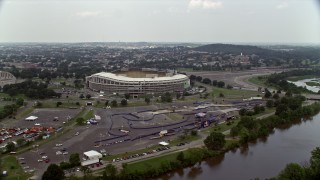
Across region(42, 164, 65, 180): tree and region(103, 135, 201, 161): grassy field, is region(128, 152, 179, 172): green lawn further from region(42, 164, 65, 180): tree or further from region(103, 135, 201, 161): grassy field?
region(42, 164, 65, 180): tree

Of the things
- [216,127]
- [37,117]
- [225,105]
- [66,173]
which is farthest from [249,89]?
[66,173]

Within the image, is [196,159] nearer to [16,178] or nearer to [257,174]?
[257,174]

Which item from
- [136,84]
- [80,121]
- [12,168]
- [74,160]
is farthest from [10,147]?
[136,84]

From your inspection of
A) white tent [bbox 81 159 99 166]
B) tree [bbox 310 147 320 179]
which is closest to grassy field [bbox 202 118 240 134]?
tree [bbox 310 147 320 179]

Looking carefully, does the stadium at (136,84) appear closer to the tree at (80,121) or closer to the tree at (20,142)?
the tree at (80,121)

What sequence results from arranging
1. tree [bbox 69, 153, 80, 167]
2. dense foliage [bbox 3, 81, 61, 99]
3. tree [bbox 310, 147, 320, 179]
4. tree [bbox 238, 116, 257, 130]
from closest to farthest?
tree [bbox 310, 147, 320, 179] → tree [bbox 69, 153, 80, 167] → tree [bbox 238, 116, 257, 130] → dense foliage [bbox 3, 81, 61, 99]

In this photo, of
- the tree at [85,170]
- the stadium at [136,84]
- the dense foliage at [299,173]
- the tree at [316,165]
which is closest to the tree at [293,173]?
the dense foliage at [299,173]
